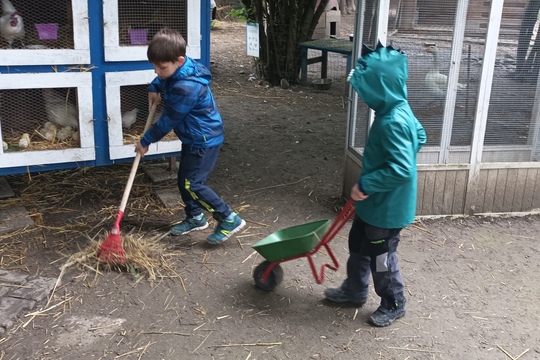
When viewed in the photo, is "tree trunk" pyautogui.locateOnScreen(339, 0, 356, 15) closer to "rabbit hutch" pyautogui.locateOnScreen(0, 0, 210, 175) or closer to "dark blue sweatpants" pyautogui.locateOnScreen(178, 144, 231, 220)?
"rabbit hutch" pyautogui.locateOnScreen(0, 0, 210, 175)

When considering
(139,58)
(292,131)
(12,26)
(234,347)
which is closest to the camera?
(234,347)

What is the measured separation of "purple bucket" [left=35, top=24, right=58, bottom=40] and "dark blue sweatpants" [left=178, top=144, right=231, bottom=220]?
125cm

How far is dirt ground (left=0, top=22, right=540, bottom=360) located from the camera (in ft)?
9.75

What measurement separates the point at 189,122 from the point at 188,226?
0.82m

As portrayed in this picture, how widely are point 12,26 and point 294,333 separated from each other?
279cm

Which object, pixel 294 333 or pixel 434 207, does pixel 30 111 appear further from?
pixel 434 207

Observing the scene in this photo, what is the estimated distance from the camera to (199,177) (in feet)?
12.7

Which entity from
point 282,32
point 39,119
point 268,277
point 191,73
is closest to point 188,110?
point 191,73

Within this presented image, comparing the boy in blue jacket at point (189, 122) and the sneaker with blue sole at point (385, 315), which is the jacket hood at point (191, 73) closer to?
the boy in blue jacket at point (189, 122)

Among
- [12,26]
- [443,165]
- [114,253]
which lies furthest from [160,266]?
[443,165]

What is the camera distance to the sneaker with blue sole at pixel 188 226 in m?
4.15

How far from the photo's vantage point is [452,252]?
4.04 metres

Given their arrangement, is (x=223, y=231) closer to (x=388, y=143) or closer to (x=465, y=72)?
(x=388, y=143)

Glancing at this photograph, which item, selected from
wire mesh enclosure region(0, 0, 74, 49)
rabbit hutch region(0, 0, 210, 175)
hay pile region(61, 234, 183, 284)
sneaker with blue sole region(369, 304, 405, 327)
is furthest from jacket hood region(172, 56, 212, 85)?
sneaker with blue sole region(369, 304, 405, 327)
